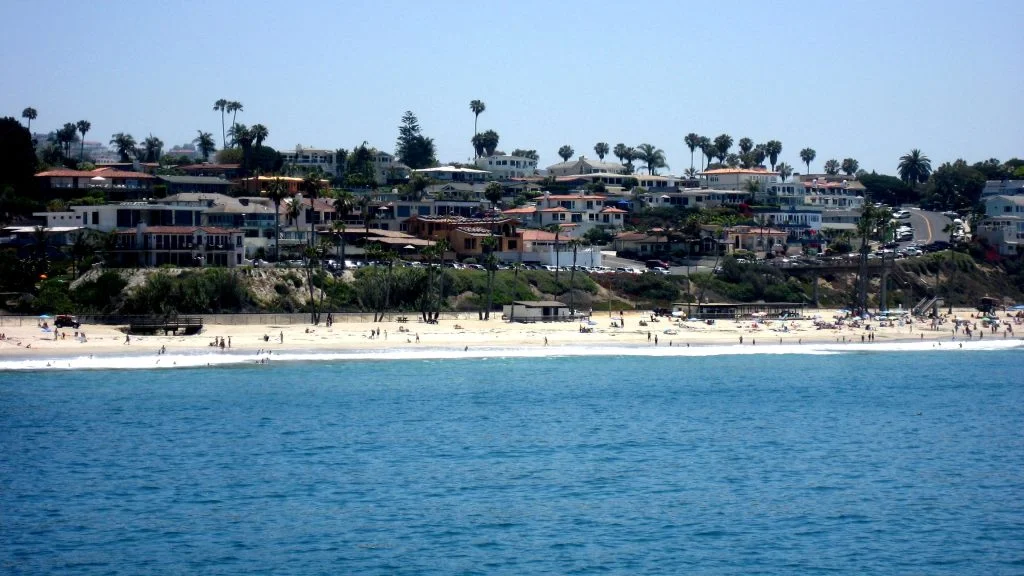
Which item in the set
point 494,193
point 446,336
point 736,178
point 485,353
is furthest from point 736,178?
point 485,353

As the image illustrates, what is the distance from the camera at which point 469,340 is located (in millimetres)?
72312

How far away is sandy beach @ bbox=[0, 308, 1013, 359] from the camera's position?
64812 mm

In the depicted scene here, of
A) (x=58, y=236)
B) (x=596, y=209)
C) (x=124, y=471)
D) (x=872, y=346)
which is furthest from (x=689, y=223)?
(x=124, y=471)

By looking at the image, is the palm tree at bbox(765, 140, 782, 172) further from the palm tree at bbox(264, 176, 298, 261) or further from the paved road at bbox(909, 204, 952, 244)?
the palm tree at bbox(264, 176, 298, 261)

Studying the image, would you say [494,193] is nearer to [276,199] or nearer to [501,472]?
[276,199]

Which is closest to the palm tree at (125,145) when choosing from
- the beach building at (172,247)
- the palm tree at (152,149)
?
the palm tree at (152,149)

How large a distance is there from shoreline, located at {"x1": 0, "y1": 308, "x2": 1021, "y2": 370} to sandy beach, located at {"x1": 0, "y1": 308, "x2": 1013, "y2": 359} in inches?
2.4

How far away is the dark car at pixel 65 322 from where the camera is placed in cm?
6862

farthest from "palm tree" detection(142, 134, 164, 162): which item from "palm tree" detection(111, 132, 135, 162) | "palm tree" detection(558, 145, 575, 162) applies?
"palm tree" detection(558, 145, 575, 162)

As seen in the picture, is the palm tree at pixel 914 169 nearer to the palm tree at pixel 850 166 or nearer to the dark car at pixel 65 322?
→ the palm tree at pixel 850 166

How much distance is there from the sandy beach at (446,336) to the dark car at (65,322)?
1.73ft

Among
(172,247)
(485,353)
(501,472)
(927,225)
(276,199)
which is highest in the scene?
(927,225)

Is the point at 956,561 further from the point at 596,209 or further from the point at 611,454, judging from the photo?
the point at 596,209

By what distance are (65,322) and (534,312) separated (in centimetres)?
3154
